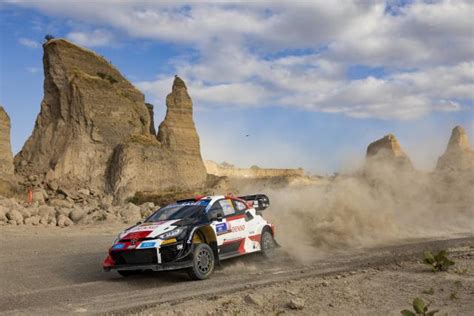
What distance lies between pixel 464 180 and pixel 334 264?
39.6m

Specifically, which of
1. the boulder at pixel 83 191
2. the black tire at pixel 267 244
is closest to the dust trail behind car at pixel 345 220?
the black tire at pixel 267 244

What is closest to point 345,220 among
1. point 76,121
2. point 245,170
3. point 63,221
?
point 63,221

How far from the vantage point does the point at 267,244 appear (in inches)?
520

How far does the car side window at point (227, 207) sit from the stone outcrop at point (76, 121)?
25552 mm

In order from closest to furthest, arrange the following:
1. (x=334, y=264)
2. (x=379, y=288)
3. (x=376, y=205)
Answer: (x=379, y=288) → (x=334, y=264) → (x=376, y=205)

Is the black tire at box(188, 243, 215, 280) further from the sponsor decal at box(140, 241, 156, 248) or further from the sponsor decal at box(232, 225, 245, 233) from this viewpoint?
the sponsor decal at box(232, 225, 245, 233)

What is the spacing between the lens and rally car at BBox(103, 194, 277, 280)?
33.2 ft

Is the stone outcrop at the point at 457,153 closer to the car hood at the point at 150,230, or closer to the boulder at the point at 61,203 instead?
the boulder at the point at 61,203

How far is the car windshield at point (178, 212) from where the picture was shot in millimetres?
11311

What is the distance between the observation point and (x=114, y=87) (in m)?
40.1

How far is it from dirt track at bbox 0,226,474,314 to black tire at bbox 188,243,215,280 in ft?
0.62

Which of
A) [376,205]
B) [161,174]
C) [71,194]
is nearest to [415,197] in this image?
[376,205]

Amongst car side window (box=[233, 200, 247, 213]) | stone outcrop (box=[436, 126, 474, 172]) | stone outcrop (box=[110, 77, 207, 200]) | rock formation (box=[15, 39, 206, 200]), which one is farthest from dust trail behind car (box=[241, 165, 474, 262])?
stone outcrop (box=[436, 126, 474, 172])

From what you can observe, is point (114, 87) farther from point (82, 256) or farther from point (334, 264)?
point (334, 264)
